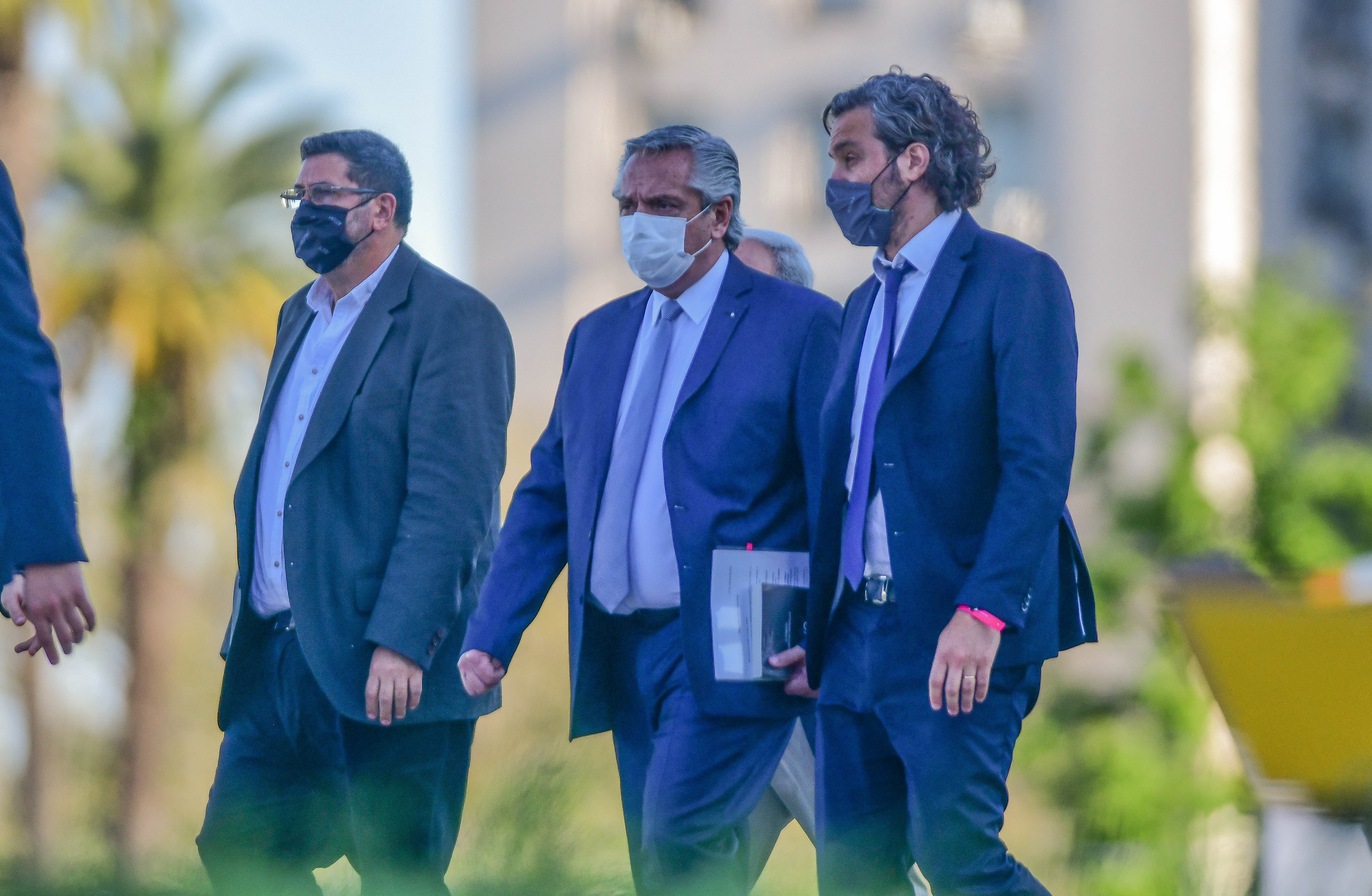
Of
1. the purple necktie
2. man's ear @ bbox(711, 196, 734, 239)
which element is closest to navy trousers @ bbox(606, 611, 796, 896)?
the purple necktie

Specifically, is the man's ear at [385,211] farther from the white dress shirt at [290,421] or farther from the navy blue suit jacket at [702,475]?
the navy blue suit jacket at [702,475]

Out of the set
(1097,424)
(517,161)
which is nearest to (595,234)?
(517,161)

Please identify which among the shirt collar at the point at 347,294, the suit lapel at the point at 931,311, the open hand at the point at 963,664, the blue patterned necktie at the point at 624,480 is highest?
the shirt collar at the point at 347,294

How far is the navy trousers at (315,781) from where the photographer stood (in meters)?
4.96

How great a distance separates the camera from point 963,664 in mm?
4164

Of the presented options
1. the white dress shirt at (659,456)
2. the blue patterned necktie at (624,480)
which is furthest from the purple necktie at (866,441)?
the blue patterned necktie at (624,480)

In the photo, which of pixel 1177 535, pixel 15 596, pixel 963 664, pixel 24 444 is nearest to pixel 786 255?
pixel 963 664

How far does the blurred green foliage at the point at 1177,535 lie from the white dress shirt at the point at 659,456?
629 inches

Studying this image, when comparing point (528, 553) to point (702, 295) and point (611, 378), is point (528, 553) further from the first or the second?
point (702, 295)

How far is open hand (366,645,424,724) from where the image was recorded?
4871 mm

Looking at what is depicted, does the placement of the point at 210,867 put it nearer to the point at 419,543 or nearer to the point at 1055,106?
the point at 419,543

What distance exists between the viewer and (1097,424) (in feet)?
76.3

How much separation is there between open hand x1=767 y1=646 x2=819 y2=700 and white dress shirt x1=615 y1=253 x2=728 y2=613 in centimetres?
27

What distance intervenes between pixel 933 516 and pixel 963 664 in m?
0.38
